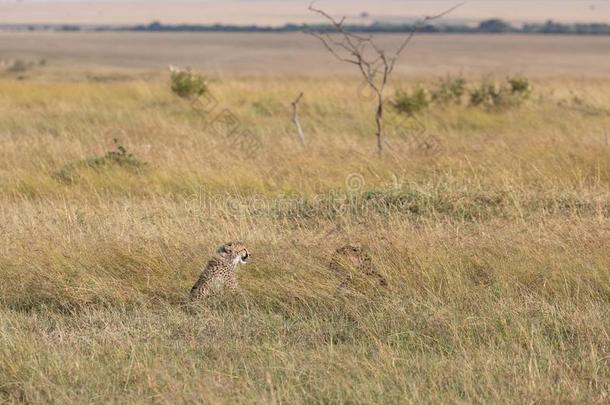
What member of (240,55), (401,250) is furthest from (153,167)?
(240,55)

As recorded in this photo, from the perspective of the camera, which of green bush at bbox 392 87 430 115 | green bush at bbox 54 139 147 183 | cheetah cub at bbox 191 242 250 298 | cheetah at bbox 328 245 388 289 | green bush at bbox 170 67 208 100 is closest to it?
cheetah cub at bbox 191 242 250 298

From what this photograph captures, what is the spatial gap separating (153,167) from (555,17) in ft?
507

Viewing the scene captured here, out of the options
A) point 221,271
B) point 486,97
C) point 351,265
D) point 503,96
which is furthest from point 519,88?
point 221,271

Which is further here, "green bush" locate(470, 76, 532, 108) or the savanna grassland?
"green bush" locate(470, 76, 532, 108)

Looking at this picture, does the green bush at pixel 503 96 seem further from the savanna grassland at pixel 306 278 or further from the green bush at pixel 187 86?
the savanna grassland at pixel 306 278

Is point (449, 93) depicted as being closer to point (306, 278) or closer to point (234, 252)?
point (306, 278)

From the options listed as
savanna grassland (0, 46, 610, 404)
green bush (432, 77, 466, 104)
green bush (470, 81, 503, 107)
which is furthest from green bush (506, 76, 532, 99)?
savanna grassland (0, 46, 610, 404)

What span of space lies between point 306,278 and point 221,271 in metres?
0.55

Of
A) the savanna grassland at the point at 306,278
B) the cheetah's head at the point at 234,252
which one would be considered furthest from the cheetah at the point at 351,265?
the cheetah's head at the point at 234,252

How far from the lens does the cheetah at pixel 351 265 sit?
5.60 meters

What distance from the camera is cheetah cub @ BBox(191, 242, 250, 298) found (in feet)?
17.6

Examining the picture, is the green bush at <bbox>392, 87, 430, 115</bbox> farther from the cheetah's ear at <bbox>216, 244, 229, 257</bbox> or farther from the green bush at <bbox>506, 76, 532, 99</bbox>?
the cheetah's ear at <bbox>216, 244, 229, 257</bbox>

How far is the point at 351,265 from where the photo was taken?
565 cm

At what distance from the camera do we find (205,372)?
4.31 meters
